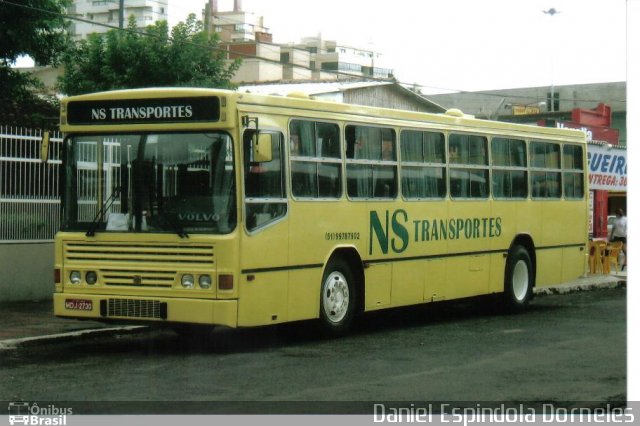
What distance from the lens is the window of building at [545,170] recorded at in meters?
18.8

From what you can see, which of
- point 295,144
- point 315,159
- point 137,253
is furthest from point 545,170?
point 137,253

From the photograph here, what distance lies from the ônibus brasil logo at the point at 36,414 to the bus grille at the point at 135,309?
3265 mm

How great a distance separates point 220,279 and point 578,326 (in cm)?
564

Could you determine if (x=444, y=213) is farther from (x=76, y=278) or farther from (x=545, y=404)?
(x=545, y=404)

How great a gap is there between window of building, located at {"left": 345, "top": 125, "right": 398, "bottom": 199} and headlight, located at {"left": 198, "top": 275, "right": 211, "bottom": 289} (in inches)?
106

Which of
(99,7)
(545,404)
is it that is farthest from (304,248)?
(99,7)

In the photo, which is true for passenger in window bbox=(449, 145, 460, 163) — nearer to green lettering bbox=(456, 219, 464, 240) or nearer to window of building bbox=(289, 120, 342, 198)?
green lettering bbox=(456, 219, 464, 240)

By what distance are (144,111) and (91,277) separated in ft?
6.29

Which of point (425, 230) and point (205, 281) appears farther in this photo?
point (425, 230)

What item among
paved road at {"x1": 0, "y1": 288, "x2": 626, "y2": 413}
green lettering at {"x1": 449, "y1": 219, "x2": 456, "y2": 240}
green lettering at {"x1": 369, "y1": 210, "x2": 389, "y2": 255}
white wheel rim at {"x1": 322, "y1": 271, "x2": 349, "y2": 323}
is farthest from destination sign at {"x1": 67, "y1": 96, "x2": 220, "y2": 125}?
green lettering at {"x1": 449, "y1": 219, "x2": 456, "y2": 240}

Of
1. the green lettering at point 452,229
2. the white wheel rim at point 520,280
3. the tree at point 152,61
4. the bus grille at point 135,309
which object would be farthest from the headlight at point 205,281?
the tree at point 152,61

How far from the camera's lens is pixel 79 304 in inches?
507

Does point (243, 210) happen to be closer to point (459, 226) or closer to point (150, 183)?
point (150, 183)

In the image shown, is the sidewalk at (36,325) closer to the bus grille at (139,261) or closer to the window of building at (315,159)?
the bus grille at (139,261)
